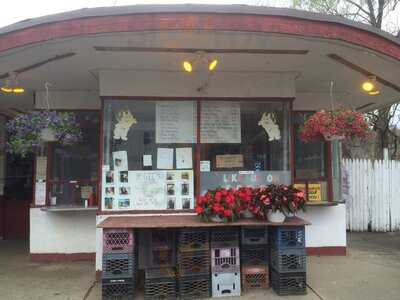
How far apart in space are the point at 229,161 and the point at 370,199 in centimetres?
563

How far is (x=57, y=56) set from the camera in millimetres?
5938

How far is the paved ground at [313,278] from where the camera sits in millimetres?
5777

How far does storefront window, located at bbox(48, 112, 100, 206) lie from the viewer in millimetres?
8031

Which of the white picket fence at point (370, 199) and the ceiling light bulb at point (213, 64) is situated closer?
the ceiling light bulb at point (213, 64)

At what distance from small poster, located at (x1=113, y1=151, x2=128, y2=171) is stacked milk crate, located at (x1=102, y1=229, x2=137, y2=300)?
1378mm

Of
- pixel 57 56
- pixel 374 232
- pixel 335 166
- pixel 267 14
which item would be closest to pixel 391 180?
pixel 374 232

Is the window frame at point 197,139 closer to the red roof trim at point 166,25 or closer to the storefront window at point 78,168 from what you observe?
the storefront window at point 78,168

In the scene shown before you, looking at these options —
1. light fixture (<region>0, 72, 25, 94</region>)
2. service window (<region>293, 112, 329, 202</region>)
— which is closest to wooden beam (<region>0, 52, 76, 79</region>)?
light fixture (<region>0, 72, 25, 94</region>)

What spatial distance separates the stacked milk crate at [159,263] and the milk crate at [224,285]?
19.1 inches

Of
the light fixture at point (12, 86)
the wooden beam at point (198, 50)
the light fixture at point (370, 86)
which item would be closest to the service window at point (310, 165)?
the light fixture at point (370, 86)

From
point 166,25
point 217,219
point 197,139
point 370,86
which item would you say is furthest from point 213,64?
point 370,86

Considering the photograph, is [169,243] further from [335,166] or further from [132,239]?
[335,166]

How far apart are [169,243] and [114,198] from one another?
113 centimetres

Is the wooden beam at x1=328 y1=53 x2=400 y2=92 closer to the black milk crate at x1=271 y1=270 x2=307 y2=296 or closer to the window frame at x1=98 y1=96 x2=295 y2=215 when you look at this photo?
the window frame at x1=98 y1=96 x2=295 y2=215
